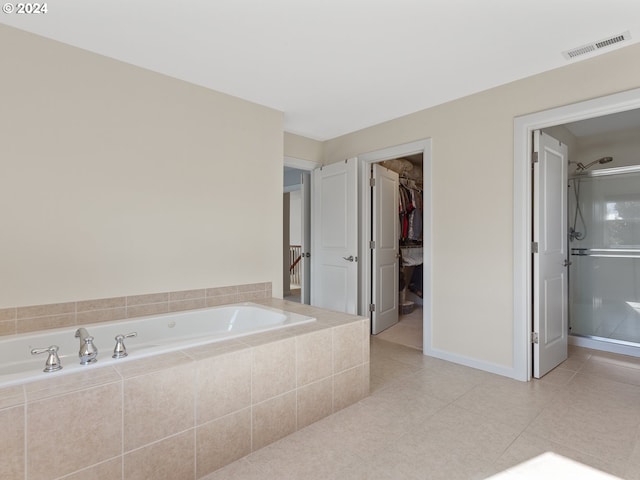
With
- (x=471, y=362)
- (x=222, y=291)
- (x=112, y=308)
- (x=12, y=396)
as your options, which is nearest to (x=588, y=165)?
(x=471, y=362)

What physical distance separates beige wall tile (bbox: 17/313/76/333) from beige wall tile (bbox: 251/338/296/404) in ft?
4.33

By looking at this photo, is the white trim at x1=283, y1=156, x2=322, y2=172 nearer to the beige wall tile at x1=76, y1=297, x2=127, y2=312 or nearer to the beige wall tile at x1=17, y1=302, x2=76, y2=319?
the beige wall tile at x1=76, y1=297, x2=127, y2=312

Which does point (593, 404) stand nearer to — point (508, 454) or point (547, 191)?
point (508, 454)

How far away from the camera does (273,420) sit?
6.04 feet

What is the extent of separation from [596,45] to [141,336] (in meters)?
3.54

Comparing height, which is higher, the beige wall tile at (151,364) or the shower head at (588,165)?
the shower head at (588,165)

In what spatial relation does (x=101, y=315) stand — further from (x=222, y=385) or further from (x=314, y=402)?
(x=314, y=402)

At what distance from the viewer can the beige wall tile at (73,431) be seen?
121 cm

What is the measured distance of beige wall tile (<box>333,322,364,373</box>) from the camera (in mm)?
2172

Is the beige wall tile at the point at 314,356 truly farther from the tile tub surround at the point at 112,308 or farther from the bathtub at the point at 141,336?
the tile tub surround at the point at 112,308

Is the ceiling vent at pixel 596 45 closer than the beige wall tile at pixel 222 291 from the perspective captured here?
Yes

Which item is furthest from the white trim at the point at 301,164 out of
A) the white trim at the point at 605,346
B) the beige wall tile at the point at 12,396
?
the white trim at the point at 605,346

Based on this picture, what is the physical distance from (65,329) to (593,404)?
11.1 ft

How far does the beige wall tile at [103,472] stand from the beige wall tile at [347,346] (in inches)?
47.1
